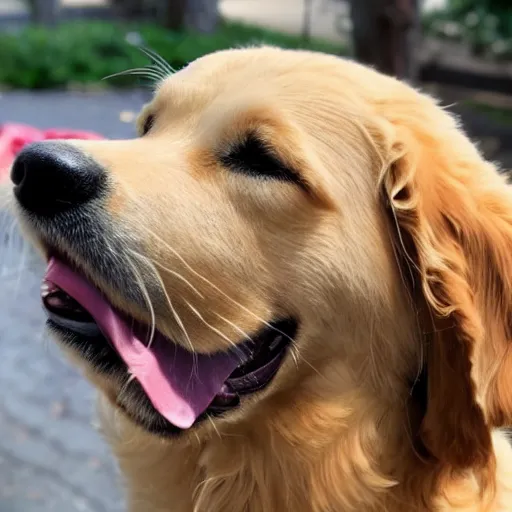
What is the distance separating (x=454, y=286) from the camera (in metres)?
2.02

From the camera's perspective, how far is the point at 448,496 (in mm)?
2238

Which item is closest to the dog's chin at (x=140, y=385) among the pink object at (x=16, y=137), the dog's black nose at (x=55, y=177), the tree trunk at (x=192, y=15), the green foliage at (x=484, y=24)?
the dog's black nose at (x=55, y=177)

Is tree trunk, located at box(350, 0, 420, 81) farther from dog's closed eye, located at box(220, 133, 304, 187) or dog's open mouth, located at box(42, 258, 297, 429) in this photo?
dog's open mouth, located at box(42, 258, 297, 429)

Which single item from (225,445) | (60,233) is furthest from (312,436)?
(60,233)

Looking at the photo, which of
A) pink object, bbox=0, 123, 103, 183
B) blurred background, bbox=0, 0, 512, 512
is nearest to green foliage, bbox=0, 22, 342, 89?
blurred background, bbox=0, 0, 512, 512

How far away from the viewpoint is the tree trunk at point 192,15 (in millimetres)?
16109

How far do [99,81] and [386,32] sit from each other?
7991mm

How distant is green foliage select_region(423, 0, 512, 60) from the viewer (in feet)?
33.5

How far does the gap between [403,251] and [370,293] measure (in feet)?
0.50

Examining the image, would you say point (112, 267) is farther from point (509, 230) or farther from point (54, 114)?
point (54, 114)

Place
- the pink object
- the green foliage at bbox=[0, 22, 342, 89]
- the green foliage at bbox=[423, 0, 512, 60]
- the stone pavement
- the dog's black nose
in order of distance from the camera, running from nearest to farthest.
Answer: the dog's black nose → the pink object → the stone pavement → the green foliage at bbox=[423, 0, 512, 60] → the green foliage at bbox=[0, 22, 342, 89]

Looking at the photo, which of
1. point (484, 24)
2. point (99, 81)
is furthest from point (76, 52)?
point (484, 24)

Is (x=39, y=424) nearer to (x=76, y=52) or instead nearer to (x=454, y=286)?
(x=454, y=286)

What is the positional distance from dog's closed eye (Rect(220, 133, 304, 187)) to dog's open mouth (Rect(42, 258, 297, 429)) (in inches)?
15.9
